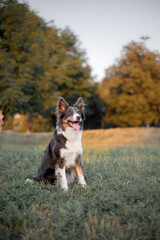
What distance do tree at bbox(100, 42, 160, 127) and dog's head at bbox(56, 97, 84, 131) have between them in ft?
82.2

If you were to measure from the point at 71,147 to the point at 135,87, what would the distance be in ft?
88.4

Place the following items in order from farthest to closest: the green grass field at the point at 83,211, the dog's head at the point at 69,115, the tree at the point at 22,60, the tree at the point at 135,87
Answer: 1. the tree at the point at 135,87
2. the tree at the point at 22,60
3. the dog's head at the point at 69,115
4. the green grass field at the point at 83,211

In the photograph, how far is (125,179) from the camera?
589cm

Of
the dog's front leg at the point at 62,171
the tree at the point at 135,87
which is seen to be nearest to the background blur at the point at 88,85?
the tree at the point at 135,87

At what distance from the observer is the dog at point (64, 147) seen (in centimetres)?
510

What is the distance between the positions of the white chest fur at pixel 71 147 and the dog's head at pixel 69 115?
119 mm

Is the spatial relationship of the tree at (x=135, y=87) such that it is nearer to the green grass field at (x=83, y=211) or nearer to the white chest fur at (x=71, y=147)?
the green grass field at (x=83, y=211)

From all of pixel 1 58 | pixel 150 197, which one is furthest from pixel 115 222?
pixel 1 58

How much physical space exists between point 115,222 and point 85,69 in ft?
91.5

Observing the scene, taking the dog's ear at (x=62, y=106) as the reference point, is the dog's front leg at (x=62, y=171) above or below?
below

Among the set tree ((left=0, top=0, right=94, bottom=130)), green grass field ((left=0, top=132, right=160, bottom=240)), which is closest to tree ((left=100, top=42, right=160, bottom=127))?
tree ((left=0, top=0, right=94, bottom=130))

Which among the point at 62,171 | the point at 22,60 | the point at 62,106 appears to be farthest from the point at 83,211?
the point at 22,60

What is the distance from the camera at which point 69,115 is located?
5.09 metres

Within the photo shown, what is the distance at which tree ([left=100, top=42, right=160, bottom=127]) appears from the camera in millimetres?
29609
